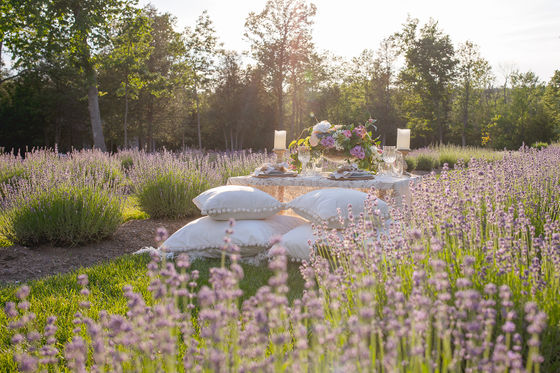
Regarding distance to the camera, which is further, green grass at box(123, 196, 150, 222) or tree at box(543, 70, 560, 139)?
tree at box(543, 70, 560, 139)

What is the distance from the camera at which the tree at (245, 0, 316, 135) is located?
20250 millimetres

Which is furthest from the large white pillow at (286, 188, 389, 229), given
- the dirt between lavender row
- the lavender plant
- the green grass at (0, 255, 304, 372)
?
the lavender plant

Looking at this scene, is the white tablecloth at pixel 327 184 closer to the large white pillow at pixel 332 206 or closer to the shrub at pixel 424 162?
the large white pillow at pixel 332 206

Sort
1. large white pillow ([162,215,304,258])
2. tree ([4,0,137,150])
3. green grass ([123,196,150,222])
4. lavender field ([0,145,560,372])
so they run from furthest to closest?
tree ([4,0,137,150])
green grass ([123,196,150,222])
large white pillow ([162,215,304,258])
lavender field ([0,145,560,372])

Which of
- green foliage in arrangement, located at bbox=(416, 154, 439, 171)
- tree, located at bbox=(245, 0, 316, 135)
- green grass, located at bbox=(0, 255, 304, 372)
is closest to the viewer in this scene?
green grass, located at bbox=(0, 255, 304, 372)

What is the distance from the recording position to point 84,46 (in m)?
11.8

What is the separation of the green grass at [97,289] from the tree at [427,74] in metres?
25.0

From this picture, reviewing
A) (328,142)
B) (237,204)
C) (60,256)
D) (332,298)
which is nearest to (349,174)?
(328,142)

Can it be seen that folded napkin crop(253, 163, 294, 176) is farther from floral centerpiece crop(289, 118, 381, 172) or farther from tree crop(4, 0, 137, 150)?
tree crop(4, 0, 137, 150)

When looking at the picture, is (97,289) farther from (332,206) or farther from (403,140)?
(403,140)

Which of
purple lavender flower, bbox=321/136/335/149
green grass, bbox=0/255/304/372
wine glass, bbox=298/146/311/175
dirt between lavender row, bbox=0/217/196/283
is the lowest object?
dirt between lavender row, bbox=0/217/196/283

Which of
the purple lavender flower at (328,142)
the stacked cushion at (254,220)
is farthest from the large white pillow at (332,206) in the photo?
the purple lavender flower at (328,142)

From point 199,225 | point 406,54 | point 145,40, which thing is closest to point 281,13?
point 145,40

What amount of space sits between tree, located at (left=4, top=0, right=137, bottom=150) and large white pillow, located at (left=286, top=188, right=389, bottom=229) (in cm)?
1038
